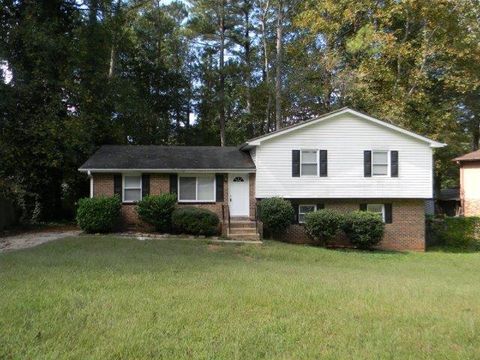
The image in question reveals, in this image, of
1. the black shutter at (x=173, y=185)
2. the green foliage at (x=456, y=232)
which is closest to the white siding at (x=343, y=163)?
the black shutter at (x=173, y=185)

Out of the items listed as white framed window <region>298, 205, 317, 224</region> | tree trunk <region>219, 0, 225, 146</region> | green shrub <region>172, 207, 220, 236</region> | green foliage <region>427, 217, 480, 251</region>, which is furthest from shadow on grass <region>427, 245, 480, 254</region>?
tree trunk <region>219, 0, 225, 146</region>

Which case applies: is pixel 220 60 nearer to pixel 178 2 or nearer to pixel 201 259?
pixel 178 2

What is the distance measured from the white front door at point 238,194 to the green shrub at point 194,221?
1.97m

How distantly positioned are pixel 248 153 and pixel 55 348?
18754 millimetres

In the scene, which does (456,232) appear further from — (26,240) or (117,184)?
(26,240)

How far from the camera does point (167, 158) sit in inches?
863

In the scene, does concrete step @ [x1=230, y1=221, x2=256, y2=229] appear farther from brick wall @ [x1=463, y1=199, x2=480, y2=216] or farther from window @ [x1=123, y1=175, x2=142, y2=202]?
brick wall @ [x1=463, y1=199, x2=480, y2=216]

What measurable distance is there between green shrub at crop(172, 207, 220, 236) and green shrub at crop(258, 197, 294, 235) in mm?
2206

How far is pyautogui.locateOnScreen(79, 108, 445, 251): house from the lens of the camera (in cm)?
2078

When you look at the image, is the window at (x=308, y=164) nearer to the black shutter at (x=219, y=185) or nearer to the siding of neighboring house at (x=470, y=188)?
the black shutter at (x=219, y=185)

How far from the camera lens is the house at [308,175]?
20.8 metres

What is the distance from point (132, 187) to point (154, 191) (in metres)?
1.00

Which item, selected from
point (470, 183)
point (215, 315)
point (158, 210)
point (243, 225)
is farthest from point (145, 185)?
point (470, 183)

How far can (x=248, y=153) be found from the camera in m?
23.0
